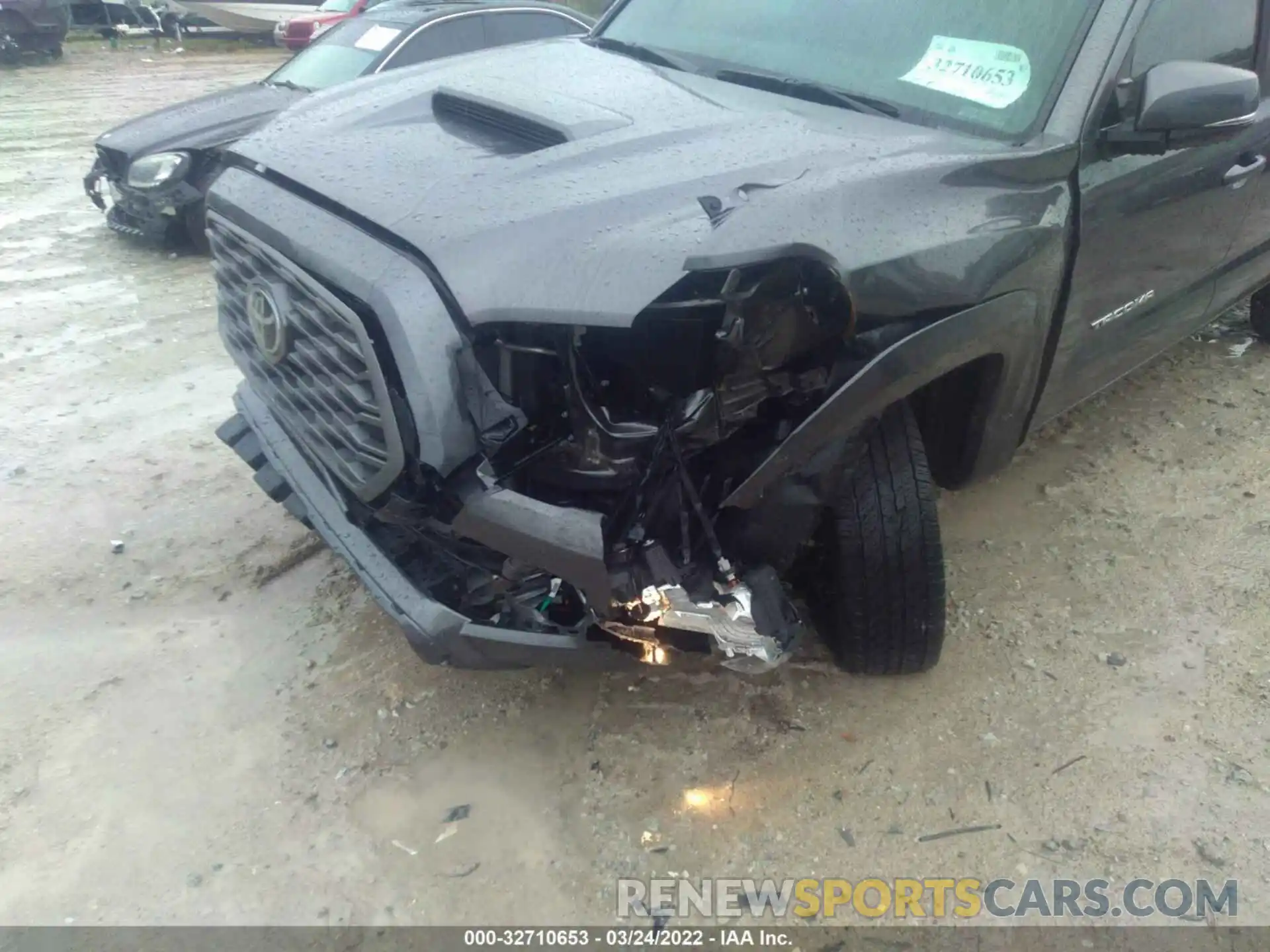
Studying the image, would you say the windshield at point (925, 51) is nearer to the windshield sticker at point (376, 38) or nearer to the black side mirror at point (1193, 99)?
the black side mirror at point (1193, 99)

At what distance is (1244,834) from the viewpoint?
7.59 feet

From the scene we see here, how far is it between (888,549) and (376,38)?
5.46 metres

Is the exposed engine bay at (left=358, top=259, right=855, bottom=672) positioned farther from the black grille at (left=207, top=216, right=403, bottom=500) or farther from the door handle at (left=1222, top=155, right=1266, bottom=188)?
the door handle at (left=1222, top=155, right=1266, bottom=188)

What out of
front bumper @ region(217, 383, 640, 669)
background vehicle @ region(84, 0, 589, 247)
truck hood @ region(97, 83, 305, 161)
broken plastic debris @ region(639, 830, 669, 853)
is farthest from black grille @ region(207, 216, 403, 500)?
truck hood @ region(97, 83, 305, 161)

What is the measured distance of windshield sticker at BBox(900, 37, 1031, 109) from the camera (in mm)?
2521

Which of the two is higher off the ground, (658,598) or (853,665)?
(658,598)

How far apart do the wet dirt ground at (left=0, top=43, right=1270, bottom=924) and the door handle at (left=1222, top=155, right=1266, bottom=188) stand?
112cm

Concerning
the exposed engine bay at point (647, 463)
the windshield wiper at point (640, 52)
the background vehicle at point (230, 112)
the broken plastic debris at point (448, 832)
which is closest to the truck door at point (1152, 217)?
the exposed engine bay at point (647, 463)

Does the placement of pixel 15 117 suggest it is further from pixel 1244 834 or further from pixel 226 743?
pixel 1244 834

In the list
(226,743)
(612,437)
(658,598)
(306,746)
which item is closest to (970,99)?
(612,437)

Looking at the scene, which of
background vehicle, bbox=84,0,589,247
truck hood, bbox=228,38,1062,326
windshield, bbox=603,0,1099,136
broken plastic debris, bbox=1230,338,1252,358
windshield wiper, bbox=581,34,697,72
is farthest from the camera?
background vehicle, bbox=84,0,589,247

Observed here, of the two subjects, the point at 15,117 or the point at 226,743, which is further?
the point at 15,117

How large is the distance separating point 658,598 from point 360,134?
1462 mm

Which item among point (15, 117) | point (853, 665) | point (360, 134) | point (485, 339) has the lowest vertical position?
point (15, 117)
